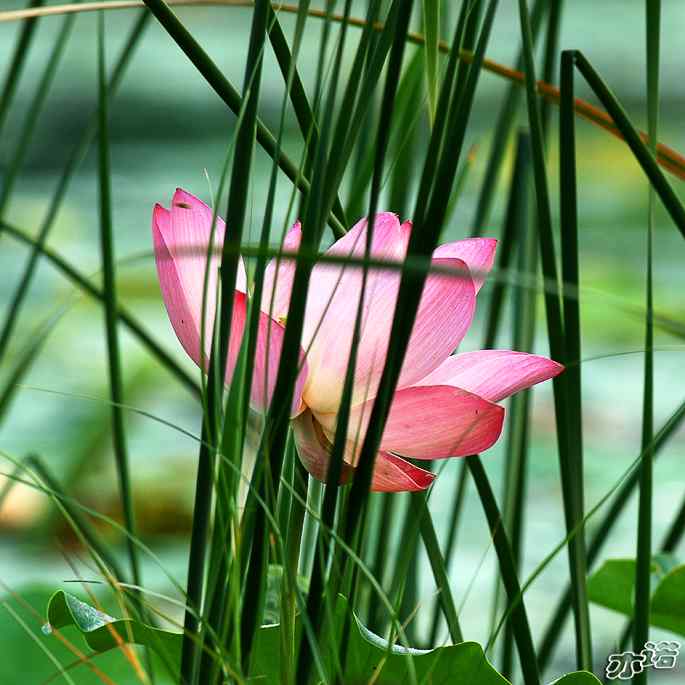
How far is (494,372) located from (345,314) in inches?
1.4

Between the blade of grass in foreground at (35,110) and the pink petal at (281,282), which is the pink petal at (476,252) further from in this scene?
the blade of grass in foreground at (35,110)

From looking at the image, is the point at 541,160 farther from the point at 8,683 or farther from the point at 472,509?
the point at 472,509

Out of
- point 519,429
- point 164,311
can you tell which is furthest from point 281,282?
point 164,311

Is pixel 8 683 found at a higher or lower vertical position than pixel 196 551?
lower

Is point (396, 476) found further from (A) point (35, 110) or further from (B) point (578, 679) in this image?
(A) point (35, 110)

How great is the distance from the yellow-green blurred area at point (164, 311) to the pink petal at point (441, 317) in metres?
0.03

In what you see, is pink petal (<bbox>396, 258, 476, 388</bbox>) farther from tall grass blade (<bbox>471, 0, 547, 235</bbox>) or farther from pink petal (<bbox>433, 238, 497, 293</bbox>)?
tall grass blade (<bbox>471, 0, 547, 235</bbox>)

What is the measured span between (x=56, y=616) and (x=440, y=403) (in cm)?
11

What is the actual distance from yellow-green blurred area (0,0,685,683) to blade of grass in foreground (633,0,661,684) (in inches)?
1.9

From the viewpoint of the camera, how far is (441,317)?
0.22 m

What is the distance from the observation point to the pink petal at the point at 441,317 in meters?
0.22

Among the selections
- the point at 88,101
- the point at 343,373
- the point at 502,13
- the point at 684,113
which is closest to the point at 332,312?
the point at 343,373

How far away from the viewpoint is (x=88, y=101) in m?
3.06

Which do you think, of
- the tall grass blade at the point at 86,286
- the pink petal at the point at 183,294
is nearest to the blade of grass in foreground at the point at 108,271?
the tall grass blade at the point at 86,286
